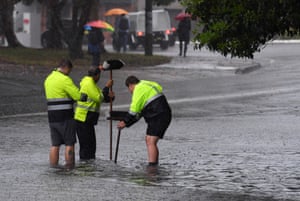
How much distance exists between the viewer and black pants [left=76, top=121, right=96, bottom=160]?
1540 cm

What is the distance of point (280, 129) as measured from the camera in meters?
19.7

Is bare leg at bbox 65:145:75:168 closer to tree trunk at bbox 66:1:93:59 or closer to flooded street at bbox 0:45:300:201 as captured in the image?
flooded street at bbox 0:45:300:201

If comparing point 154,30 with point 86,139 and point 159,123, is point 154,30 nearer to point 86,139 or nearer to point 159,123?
point 86,139

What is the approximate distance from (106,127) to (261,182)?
6961 mm

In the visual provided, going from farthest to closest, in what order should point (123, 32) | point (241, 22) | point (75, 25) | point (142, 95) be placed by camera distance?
point (123, 32)
point (75, 25)
point (142, 95)
point (241, 22)

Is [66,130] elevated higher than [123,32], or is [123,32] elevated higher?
[66,130]

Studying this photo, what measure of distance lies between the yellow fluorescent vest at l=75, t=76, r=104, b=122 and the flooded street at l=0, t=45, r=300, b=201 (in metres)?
0.75

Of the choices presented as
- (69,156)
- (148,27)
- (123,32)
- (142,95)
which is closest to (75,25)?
(148,27)

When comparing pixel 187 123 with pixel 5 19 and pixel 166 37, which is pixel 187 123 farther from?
pixel 166 37

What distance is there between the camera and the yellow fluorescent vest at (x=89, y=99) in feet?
49.9

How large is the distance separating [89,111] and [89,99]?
187 millimetres

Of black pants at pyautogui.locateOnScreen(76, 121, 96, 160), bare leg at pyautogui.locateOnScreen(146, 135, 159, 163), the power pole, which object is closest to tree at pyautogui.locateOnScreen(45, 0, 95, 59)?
the power pole

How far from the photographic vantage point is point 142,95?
14.7 m

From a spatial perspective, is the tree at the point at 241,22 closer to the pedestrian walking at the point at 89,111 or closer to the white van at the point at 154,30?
the pedestrian walking at the point at 89,111
